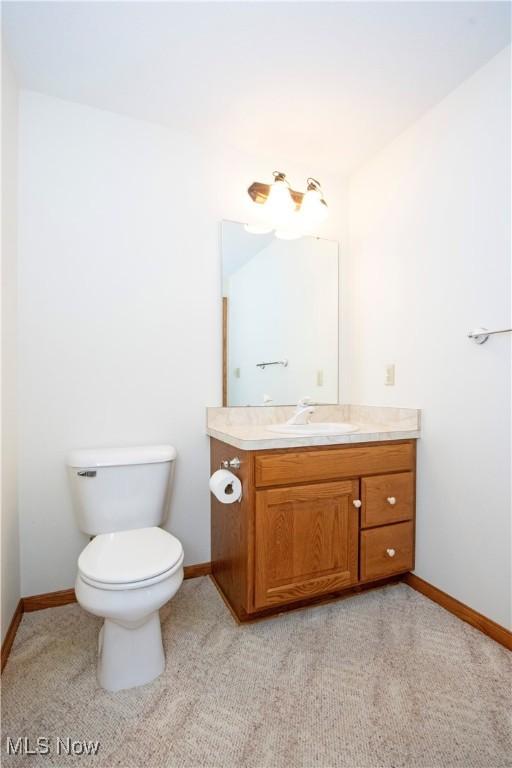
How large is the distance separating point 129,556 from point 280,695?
68 cm

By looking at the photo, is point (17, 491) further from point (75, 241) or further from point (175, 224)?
point (175, 224)

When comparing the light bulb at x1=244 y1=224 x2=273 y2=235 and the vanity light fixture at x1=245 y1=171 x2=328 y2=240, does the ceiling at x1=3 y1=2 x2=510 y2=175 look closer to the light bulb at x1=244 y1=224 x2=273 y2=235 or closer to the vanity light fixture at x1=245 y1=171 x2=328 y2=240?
the vanity light fixture at x1=245 y1=171 x2=328 y2=240

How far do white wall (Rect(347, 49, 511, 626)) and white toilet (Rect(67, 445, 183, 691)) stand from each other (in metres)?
1.22

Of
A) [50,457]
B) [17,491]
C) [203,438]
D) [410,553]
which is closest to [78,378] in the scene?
[50,457]

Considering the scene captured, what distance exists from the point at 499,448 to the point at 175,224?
1.81 meters

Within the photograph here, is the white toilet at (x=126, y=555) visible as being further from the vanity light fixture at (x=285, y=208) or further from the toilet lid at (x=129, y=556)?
the vanity light fixture at (x=285, y=208)

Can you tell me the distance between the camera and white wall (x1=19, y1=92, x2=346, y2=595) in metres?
1.66

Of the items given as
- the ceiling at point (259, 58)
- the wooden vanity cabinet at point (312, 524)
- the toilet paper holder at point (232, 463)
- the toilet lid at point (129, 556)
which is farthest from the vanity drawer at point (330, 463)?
the ceiling at point (259, 58)

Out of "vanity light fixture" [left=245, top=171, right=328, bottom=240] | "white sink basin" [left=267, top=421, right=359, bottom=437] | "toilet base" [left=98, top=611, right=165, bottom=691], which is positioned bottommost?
"toilet base" [left=98, top=611, right=165, bottom=691]

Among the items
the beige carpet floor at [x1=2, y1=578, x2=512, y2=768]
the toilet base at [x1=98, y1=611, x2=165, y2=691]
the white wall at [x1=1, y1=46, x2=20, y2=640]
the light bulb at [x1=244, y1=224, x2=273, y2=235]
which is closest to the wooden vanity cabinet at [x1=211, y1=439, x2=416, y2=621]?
the beige carpet floor at [x1=2, y1=578, x2=512, y2=768]

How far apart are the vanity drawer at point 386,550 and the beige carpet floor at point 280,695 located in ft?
0.60

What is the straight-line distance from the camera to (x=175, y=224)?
1.90m

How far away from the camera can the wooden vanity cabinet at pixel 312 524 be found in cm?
150

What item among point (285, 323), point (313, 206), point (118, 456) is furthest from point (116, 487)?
point (313, 206)
